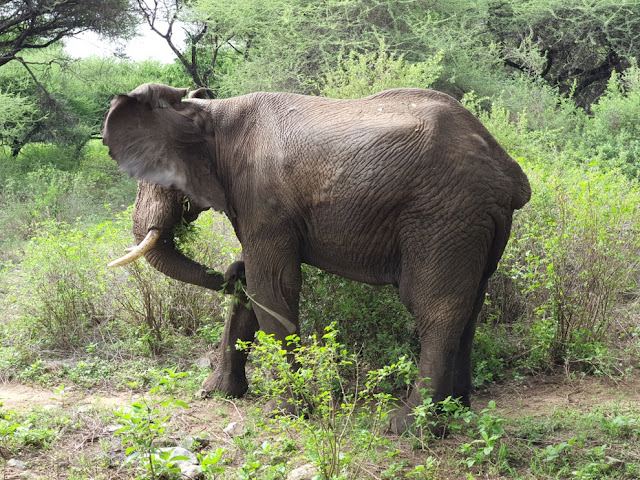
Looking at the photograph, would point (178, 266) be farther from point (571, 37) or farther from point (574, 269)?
point (571, 37)

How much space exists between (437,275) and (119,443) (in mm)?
2211

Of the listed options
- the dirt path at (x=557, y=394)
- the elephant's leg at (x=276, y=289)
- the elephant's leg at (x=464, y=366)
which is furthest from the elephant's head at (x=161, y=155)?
the dirt path at (x=557, y=394)

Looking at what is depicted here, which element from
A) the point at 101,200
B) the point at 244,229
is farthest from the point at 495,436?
the point at 101,200

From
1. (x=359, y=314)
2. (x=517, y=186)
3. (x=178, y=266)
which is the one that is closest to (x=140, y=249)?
(x=178, y=266)

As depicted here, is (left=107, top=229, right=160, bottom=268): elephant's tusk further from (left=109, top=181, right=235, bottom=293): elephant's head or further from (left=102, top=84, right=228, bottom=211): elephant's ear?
(left=102, top=84, right=228, bottom=211): elephant's ear

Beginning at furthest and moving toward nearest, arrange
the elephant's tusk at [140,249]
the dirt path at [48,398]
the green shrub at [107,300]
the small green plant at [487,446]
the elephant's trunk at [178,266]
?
the green shrub at [107,300], the dirt path at [48,398], the elephant's trunk at [178,266], the elephant's tusk at [140,249], the small green plant at [487,446]

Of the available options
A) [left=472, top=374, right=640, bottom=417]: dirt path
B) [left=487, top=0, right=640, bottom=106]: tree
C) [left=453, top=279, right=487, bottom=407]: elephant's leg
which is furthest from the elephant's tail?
[left=487, top=0, right=640, bottom=106]: tree

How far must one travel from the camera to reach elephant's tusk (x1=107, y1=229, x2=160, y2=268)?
502 centimetres

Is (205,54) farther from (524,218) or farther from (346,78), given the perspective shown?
(524,218)

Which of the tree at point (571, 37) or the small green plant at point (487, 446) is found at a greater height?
the tree at point (571, 37)

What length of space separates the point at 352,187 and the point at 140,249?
1.59m

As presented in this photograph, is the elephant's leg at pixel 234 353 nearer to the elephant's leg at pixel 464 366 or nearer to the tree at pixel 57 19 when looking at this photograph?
the elephant's leg at pixel 464 366

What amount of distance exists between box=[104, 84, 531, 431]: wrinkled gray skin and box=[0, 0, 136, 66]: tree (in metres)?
15.0

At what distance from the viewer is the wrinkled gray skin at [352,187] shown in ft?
14.4
